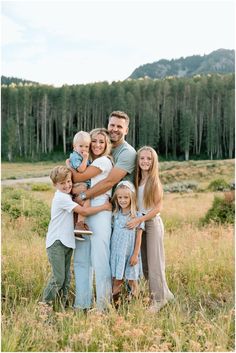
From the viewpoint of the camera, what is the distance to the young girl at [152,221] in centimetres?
503

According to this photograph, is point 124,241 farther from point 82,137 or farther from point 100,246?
point 82,137

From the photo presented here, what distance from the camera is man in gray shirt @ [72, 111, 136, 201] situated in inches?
195

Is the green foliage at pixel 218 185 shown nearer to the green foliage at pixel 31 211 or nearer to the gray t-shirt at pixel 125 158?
the green foliage at pixel 31 211

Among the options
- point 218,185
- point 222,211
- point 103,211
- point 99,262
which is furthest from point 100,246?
point 218,185

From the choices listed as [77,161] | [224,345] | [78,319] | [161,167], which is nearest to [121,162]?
[77,161]

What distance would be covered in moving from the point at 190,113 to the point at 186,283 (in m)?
50.8

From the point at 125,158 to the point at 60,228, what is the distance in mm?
948

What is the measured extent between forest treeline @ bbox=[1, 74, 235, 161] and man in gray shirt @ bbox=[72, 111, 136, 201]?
48.9 meters

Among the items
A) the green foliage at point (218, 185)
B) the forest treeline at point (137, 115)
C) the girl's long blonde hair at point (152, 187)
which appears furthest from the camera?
the forest treeline at point (137, 115)

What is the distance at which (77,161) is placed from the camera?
16.5 ft

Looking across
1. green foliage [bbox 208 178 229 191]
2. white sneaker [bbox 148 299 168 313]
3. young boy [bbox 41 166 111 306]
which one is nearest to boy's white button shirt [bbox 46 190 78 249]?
young boy [bbox 41 166 111 306]

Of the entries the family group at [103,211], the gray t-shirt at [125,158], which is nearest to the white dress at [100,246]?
the family group at [103,211]

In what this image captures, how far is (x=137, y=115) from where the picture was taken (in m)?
59.7

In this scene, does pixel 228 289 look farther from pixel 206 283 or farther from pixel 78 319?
pixel 78 319
